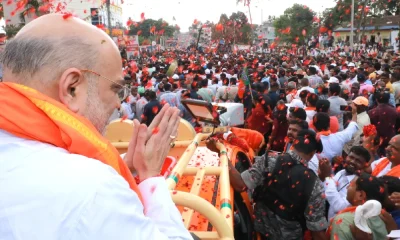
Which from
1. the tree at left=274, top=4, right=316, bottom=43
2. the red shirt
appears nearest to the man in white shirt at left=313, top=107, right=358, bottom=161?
the red shirt

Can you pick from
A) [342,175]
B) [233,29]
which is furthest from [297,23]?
[342,175]

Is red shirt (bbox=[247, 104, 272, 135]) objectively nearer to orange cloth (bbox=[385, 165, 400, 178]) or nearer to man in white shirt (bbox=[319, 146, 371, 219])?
man in white shirt (bbox=[319, 146, 371, 219])

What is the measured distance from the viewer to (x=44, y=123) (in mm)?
1071

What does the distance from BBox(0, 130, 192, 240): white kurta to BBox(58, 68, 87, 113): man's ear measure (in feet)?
0.77

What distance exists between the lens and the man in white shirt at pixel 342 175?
3.83 metres

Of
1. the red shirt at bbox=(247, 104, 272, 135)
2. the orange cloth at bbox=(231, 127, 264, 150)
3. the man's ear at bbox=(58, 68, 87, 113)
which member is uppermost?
the man's ear at bbox=(58, 68, 87, 113)

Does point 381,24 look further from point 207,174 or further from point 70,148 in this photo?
point 70,148

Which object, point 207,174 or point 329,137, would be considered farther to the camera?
point 329,137

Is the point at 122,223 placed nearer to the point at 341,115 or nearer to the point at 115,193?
the point at 115,193

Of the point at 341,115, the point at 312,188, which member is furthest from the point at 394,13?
the point at 312,188

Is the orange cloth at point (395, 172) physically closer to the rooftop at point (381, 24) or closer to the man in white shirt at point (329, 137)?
the man in white shirt at point (329, 137)

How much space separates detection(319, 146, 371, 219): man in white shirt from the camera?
12.6ft

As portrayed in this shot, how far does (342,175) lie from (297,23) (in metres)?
42.8

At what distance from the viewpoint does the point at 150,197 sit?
127 centimetres
